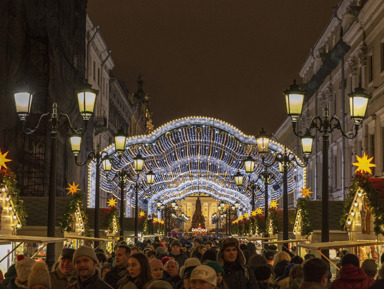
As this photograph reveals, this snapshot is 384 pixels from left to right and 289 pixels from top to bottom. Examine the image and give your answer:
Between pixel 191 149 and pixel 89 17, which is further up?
pixel 89 17

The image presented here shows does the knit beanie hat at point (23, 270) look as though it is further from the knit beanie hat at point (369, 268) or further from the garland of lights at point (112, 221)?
the garland of lights at point (112, 221)

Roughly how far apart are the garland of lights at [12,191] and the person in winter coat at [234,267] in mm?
10657

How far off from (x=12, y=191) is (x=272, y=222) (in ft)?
47.9

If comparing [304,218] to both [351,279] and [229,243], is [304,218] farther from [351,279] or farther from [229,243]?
[351,279]

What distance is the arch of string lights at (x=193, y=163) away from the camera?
3944 cm

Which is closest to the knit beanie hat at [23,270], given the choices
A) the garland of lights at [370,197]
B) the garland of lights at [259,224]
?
the garland of lights at [370,197]

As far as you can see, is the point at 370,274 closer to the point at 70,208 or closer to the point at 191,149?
the point at 70,208

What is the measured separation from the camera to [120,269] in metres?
9.91

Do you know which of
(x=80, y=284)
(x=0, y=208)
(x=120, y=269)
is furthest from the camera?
(x=0, y=208)

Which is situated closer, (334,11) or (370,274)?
(370,274)

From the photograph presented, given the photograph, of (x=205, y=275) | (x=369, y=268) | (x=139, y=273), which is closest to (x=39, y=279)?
(x=139, y=273)

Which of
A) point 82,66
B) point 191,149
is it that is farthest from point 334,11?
point 82,66

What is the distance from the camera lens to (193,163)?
56188 mm

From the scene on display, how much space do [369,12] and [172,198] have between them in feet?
125
